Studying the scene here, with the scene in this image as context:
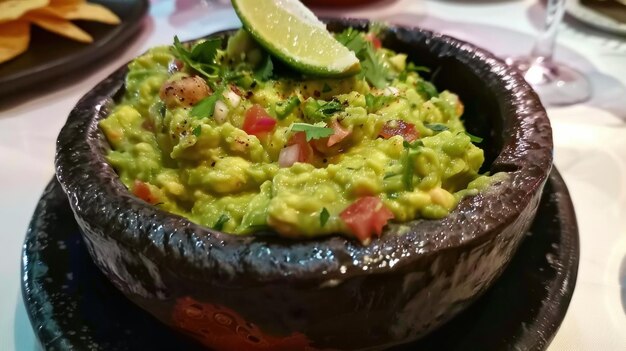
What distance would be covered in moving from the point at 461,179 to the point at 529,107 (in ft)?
0.97

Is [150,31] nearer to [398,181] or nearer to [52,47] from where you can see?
[52,47]

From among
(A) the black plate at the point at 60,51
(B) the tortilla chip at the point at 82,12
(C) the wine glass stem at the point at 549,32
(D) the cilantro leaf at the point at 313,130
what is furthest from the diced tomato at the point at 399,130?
(B) the tortilla chip at the point at 82,12

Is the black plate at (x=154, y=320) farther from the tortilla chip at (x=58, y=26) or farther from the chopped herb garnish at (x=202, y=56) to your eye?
the tortilla chip at (x=58, y=26)

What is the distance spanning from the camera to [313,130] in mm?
1231

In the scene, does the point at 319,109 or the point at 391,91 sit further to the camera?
the point at 391,91

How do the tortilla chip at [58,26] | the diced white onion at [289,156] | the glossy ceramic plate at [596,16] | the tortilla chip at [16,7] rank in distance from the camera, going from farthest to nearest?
the glossy ceramic plate at [596,16]
the tortilla chip at [58,26]
the tortilla chip at [16,7]
the diced white onion at [289,156]

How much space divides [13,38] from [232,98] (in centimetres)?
138

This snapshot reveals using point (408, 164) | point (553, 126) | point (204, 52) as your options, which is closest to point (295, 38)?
point (204, 52)

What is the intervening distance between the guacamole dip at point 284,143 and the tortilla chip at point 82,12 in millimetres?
1022

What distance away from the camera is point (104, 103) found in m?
1.49

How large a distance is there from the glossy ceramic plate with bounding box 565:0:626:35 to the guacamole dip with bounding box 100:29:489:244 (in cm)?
141

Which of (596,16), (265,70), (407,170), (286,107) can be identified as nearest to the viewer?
(407,170)

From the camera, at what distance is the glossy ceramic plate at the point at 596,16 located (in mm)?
2645

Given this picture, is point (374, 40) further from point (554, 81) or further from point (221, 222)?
point (554, 81)
